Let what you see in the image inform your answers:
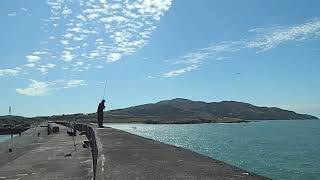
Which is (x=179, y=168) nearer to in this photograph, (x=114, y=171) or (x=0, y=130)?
(x=114, y=171)

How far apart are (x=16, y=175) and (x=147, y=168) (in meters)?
8.01

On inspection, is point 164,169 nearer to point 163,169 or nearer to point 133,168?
point 163,169

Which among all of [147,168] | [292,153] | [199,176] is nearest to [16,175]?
[147,168]

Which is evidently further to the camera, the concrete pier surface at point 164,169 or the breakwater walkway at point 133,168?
the breakwater walkway at point 133,168

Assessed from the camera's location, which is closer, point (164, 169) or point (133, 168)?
point (164, 169)

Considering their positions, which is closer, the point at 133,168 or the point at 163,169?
the point at 163,169

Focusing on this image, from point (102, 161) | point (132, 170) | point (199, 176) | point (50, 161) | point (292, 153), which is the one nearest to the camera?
point (199, 176)

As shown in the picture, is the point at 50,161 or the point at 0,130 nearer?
the point at 50,161

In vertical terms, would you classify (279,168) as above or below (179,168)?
below

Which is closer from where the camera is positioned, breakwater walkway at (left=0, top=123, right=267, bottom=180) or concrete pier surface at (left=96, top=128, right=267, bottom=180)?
concrete pier surface at (left=96, top=128, right=267, bottom=180)

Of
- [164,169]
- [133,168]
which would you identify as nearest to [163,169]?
[164,169]

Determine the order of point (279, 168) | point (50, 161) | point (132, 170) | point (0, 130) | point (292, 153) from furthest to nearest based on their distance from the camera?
point (0, 130)
point (292, 153)
point (279, 168)
point (50, 161)
point (132, 170)

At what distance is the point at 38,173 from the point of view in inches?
666

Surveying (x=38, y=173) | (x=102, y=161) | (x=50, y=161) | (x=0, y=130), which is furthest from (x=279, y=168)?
(x=0, y=130)
